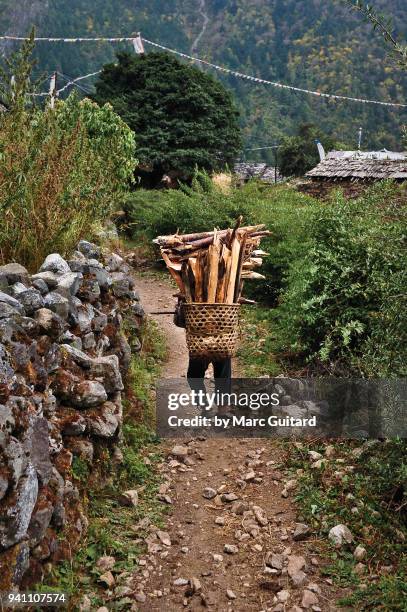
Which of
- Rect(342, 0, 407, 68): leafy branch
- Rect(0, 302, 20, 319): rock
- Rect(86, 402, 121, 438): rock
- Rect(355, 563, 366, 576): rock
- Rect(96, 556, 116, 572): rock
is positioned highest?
Rect(342, 0, 407, 68): leafy branch

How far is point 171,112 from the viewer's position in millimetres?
21828

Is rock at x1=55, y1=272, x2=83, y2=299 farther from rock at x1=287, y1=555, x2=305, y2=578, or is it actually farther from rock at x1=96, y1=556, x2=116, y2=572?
rock at x1=287, y1=555, x2=305, y2=578

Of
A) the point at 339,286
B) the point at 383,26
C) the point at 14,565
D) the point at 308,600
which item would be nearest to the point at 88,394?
the point at 14,565

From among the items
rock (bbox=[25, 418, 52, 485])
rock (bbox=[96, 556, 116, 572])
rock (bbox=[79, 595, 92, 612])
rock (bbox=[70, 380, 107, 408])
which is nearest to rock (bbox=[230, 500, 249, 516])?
rock (bbox=[96, 556, 116, 572])

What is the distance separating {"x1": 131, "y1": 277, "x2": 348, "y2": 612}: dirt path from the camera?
12.0 feet

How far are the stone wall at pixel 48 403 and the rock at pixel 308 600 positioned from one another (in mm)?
1379

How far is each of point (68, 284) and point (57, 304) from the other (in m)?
0.28

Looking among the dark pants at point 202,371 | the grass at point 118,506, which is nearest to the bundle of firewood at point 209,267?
the dark pants at point 202,371

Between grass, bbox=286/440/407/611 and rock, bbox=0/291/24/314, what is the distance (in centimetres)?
244

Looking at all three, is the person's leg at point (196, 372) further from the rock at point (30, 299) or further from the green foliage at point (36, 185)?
the green foliage at point (36, 185)

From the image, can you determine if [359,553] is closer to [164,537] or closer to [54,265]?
[164,537]

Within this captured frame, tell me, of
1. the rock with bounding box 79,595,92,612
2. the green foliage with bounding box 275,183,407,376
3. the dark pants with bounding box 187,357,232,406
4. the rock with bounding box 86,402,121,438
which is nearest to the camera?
the rock with bounding box 79,595,92,612

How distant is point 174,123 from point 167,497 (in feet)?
59.7

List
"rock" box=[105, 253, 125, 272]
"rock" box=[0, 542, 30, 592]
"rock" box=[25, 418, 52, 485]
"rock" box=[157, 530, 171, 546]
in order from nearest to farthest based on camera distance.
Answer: "rock" box=[0, 542, 30, 592], "rock" box=[25, 418, 52, 485], "rock" box=[157, 530, 171, 546], "rock" box=[105, 253, 125, 272]
